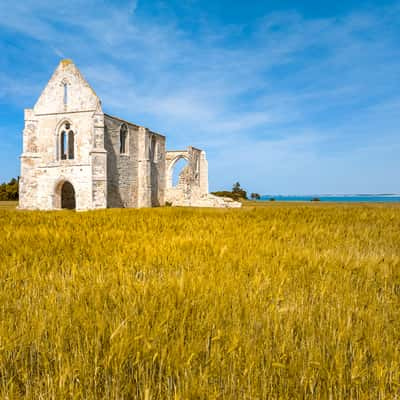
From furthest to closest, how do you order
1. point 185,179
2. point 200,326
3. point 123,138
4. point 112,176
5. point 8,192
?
point 8,192
point 185,179
point 123,138
point 112,176
point 200,326

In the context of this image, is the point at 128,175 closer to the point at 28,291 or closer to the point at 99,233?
the point at 99,233

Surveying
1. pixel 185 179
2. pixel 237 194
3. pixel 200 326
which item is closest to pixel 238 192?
pixel 237 194

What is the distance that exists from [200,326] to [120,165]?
22.1m

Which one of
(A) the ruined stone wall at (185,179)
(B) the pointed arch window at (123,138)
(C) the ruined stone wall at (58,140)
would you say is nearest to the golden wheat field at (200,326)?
(C) the ruined stone wall at (58,140)

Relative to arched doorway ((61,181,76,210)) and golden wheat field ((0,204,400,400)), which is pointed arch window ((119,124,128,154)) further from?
golden wheat field ((0,204,400,400))

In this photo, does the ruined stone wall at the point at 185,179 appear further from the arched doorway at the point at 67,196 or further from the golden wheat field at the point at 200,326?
the golden wheat field at the point at 200,326

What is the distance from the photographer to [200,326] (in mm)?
1677

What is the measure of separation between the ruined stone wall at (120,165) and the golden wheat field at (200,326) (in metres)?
18.7

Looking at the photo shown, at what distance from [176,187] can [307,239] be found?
2679 centimetres

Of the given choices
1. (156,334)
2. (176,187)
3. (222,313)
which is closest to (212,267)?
(222,313)

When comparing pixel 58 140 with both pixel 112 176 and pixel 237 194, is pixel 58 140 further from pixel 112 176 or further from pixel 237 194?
pixel 237 194

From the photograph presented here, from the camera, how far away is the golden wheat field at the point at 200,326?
124 cm

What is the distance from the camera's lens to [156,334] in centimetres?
150

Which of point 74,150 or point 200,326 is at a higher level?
point 74,150
